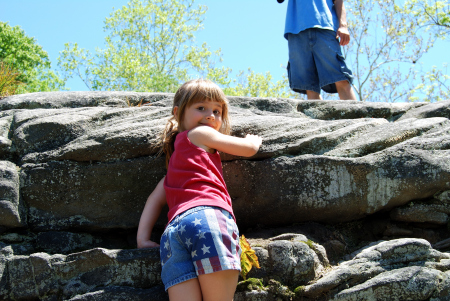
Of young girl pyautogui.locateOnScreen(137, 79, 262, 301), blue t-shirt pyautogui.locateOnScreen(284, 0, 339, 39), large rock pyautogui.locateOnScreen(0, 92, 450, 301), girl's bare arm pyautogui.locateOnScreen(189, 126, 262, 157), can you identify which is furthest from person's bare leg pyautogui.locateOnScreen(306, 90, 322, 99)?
girl's bare arm pyautogui.locateOnScreen(189, 126, 262, 157)

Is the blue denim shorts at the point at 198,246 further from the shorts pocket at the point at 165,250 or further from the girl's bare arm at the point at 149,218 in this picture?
the girl's bare arm at the point at 149,218

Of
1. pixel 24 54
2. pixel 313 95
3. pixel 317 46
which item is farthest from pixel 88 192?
pixel 24 54

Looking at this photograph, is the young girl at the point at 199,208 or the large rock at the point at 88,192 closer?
the young girl at the point at 199,208

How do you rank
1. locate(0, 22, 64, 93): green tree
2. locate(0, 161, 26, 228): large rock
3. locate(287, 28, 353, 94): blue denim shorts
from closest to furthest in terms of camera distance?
locate(0, 161, 26, 228): large rock, locate(287, 28, 353, 94): blue denim shorts, locate(0, 22, 64, 93): green tree

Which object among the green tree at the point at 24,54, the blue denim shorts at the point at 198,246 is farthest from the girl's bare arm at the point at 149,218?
the green tree at the point at 24,54

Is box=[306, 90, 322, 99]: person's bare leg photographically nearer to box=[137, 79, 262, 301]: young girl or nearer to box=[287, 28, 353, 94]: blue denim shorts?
box=[287, 28, 353, 94]: blue denim shorts

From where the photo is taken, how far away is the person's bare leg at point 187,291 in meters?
2.88

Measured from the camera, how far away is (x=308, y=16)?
568 centimetres

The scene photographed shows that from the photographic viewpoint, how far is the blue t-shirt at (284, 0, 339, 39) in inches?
223

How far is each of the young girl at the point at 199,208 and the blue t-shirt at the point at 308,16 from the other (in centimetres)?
254

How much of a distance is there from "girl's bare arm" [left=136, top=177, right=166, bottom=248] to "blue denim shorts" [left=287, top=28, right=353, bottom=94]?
9.62 ft

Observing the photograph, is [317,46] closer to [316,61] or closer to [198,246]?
[316,61]

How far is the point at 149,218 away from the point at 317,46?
3374 millimetres

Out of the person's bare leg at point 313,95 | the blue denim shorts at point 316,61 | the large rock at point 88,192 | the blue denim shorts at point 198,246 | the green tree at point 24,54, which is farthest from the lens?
the green tree at point 24,54
